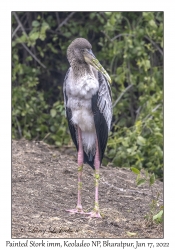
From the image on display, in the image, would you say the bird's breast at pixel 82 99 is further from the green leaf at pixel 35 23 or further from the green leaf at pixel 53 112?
the green leaf at pixel 35 23

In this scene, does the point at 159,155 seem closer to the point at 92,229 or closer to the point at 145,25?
the point at 145,25

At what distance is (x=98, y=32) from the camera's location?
30.3 ft

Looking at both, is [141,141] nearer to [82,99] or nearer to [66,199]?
[66,199]

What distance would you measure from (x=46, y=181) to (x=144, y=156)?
6.19ft

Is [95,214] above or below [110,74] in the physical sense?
below

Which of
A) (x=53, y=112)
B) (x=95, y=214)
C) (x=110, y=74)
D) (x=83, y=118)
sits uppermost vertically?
(x=110, y=74)

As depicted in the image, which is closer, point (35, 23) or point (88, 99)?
point (88, 99)

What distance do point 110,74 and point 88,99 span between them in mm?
Result: 3284

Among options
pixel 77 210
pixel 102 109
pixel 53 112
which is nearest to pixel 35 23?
pixel 53 112

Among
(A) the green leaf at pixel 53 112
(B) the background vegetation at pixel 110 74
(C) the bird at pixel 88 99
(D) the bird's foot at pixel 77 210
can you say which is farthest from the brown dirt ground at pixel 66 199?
(A) the green leaf at pixel 53 112

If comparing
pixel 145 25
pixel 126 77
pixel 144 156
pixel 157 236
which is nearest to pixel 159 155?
pixel 144 156

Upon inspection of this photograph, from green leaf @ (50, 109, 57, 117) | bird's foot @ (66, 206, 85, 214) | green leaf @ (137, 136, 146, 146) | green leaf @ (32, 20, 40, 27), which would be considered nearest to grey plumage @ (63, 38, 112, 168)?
bird's foot @ (66, 206, 85, 214)

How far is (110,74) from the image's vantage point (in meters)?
8.74

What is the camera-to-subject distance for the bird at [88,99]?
5500mm
